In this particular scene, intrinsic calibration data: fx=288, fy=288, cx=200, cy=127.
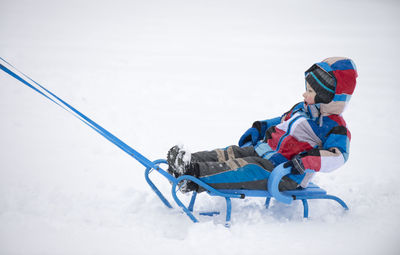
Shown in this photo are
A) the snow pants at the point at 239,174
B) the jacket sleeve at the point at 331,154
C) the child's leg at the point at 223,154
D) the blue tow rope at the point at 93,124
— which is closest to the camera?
the blue tow rope at the point at 93,124

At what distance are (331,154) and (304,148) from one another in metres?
0.27

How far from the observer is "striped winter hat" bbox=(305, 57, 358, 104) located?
236cm

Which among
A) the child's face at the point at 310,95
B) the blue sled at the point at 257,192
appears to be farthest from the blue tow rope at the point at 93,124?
the child's face at the point at 310,95

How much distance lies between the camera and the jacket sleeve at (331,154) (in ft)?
7.57

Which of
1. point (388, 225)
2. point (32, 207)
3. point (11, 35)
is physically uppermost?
point (11, 35)

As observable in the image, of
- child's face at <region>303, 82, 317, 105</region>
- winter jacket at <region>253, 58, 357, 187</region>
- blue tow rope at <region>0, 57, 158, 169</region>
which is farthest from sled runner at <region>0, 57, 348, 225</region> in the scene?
child's face at <region>303, 82, 317, 105</region>

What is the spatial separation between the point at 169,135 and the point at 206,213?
2081 millimetres

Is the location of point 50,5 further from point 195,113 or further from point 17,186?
point 17,186

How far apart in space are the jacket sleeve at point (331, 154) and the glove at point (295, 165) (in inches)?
1.1

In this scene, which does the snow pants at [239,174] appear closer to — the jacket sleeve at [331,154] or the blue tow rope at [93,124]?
the jacket sleeve at [331,154]

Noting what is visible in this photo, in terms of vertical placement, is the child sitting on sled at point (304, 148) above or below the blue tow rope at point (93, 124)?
below

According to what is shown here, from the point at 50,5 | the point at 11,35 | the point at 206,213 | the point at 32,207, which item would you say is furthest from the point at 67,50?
the point at 206,213

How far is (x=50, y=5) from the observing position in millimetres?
13516

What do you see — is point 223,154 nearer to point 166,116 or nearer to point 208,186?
point 208,186
